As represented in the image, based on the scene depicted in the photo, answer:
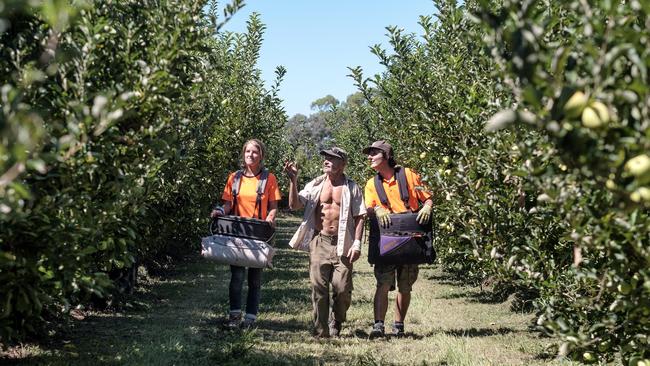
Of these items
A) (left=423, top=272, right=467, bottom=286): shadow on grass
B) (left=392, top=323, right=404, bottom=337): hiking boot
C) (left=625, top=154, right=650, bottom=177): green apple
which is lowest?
(left=392, top=323, right=404, bottom=337): hiking boot

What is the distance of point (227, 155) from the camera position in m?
14.5

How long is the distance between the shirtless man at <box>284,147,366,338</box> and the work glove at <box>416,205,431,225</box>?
628mm

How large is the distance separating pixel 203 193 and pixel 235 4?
888 cm

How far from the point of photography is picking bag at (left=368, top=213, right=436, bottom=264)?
24.4ft

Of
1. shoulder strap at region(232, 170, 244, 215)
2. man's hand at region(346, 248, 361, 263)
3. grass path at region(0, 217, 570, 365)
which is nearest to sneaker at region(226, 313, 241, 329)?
grass path at region(0, 217, 570, 365)

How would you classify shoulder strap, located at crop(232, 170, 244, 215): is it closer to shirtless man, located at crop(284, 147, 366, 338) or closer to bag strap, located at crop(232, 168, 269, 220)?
bag strap, located at crop(232, 168, 269, 220)

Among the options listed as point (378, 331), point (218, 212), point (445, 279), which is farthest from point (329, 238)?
point (445, 279)

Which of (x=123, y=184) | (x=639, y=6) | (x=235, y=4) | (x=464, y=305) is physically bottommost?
(x=464, y=305)

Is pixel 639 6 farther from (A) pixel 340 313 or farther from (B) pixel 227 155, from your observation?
(B) pixel 227 155

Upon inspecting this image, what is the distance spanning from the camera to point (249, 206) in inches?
303

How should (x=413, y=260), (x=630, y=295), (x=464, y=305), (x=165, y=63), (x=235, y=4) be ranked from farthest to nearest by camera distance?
(x=464, y=305) < (x=413, y=260) < (x=235, y=4) < (x=165, y=63) < (x=630, y=295)

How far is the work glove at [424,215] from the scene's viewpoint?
24.3 feet

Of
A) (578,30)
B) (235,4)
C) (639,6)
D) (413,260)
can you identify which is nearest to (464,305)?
(413,260)

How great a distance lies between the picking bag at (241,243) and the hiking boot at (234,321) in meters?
0.66
